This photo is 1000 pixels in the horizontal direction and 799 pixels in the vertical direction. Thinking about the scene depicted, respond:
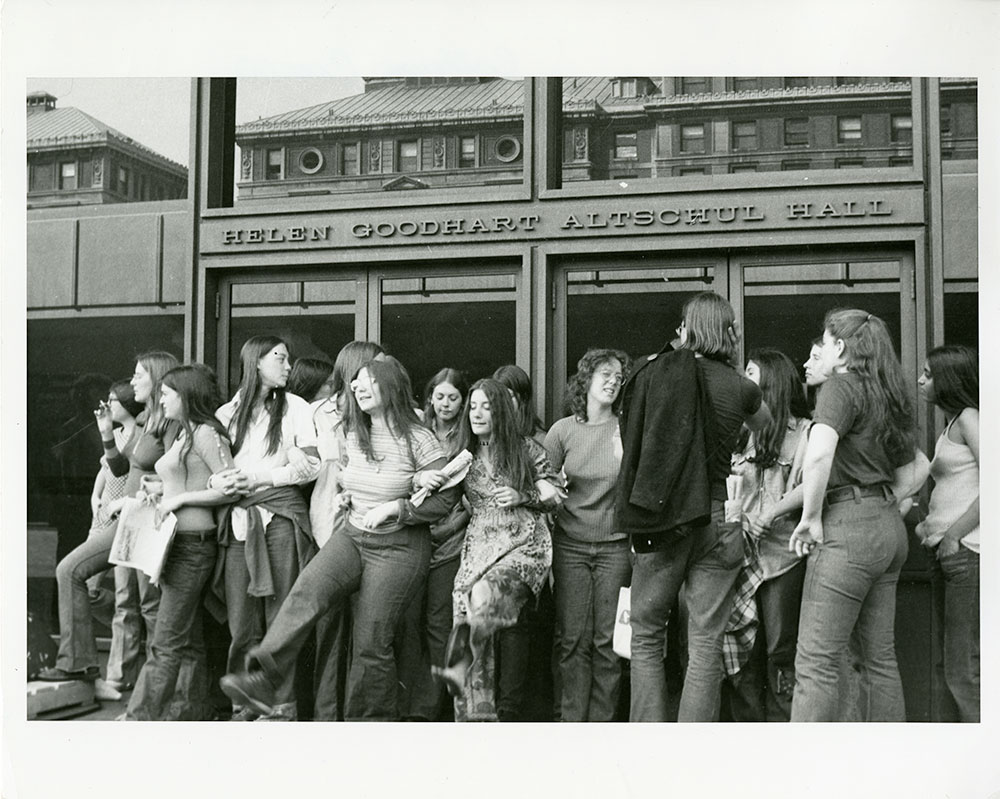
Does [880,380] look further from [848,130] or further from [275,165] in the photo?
[275,165]

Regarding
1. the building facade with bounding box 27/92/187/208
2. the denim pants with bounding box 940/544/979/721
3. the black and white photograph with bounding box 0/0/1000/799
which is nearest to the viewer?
the black and white photograph with bounding box 0/0/1000/799

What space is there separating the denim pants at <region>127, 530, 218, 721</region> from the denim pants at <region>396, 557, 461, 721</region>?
1072 mm

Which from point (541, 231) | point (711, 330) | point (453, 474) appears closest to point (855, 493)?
point (711, 330)

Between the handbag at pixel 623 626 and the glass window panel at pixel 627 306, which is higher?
the glass window panel at pixel 627 306

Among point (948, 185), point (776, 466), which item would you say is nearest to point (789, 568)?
point (776, 466)

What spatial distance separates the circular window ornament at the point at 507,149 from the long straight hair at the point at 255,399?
1607 millimetres

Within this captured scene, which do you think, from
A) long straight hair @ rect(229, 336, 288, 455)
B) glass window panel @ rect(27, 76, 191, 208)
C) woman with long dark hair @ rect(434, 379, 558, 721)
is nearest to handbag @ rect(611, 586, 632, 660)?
woman with long dark hair @ rect(434, 379, 558, 721)

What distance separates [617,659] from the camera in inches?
222

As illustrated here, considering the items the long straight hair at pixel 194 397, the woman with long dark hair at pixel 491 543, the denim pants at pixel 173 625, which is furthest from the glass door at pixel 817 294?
the denim pants at pixel 173 625

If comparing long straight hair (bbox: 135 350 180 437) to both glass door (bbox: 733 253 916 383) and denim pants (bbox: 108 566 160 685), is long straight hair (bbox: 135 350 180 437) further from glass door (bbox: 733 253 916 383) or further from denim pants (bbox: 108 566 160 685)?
glass door (bbox: 733 253 916 383)

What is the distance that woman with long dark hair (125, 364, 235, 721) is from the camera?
18.9 ft

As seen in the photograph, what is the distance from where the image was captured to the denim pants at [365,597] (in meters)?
5.48

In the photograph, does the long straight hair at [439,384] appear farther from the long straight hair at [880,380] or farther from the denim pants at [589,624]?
the long straight hair at [880,380]
